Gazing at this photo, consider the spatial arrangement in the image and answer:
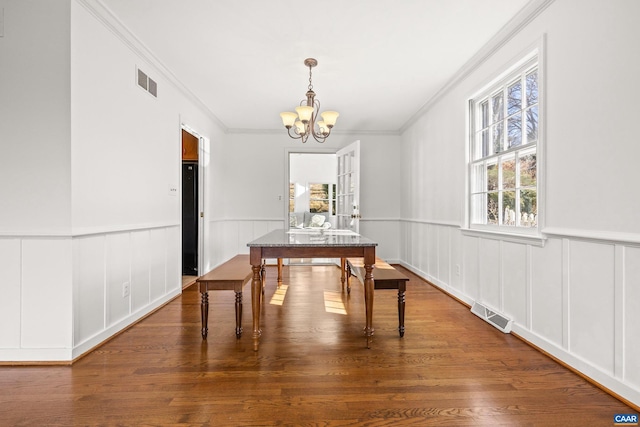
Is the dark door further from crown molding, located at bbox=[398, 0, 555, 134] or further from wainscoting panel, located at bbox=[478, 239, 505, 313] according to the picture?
wainscoting panel, located at bbox=[478, 239, 505, 313]

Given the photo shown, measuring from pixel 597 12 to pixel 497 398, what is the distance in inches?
86.8

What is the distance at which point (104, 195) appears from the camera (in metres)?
2.56

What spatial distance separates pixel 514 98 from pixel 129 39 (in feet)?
10.8

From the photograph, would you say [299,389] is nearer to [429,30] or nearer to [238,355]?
[238,355]

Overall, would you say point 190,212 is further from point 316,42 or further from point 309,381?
point 309,381

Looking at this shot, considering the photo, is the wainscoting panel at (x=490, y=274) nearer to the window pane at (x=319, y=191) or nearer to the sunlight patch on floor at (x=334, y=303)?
the sunlight patch on floor at (x=334, y=303)

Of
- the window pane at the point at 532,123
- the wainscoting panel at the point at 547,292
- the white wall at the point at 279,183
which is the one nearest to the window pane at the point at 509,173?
the window pane at the point at 532,123

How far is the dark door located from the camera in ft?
15.9

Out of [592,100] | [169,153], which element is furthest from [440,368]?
[169,153]

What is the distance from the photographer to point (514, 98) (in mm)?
2867

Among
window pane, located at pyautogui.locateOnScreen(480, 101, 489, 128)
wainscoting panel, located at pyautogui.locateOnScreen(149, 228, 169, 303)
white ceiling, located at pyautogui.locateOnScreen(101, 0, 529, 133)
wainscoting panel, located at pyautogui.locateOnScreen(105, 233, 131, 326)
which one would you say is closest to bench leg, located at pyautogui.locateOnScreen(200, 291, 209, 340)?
wainscoting panel, located at pyautogui.locateOnScreen(105, 233, 131, 326)

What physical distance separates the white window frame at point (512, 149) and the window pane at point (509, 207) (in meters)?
0.06

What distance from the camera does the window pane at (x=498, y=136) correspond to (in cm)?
305

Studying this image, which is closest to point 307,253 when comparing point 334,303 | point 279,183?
point 334,303
